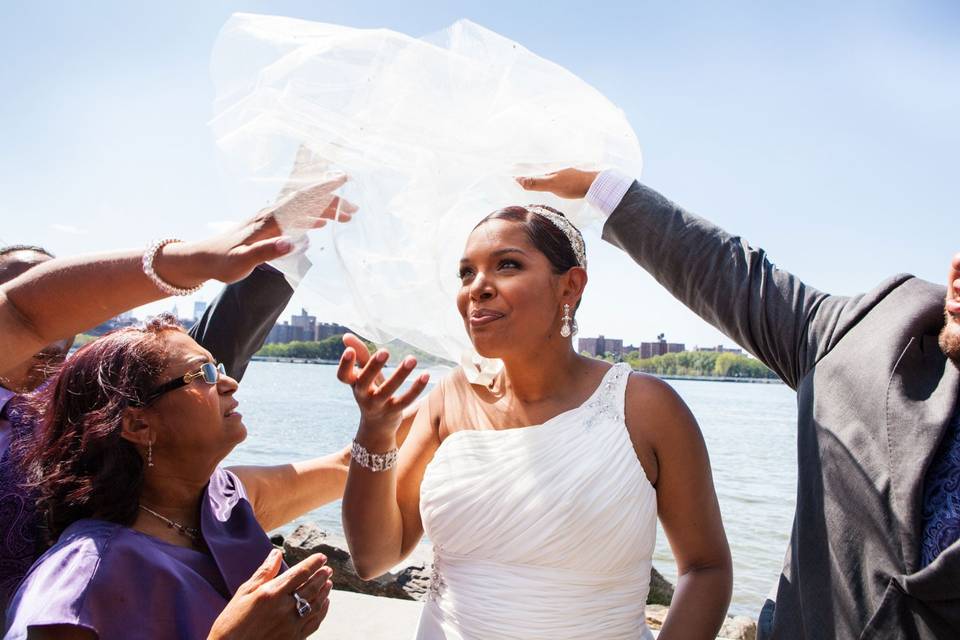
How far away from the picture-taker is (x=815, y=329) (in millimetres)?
1939

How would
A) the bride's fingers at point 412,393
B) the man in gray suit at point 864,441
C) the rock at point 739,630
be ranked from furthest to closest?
1. the rock at point 739,630
2. the bride's fingers at point 412,393
3. the man in gray suit at point 864,441

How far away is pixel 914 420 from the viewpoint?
1637mm

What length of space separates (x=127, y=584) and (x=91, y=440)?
432 millimetres

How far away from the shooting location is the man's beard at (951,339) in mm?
1670

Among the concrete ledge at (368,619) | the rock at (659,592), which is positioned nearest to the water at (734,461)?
the rock at (659,592)

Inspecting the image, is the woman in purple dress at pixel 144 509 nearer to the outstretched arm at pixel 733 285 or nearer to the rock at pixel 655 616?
the outstretched arm at pixel 733 285

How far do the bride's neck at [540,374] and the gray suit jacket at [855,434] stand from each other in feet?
1.86

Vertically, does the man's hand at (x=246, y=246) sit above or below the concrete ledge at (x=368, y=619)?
above

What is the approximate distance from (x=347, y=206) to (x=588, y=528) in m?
1.27

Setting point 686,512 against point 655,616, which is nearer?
point 686,512

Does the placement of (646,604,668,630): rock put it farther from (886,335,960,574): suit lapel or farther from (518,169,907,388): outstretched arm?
(886,335,960,574): suit lapel

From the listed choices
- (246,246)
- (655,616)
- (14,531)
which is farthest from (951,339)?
(655,616)

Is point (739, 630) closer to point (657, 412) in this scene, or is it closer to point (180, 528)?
point (657, 412)

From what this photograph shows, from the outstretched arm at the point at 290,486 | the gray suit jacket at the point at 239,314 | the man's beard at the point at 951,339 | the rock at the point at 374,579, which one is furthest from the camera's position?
the rock at the point at 374,579
